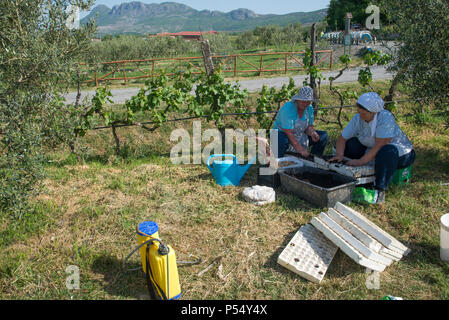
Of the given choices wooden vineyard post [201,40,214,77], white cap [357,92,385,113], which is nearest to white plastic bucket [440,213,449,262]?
white cap [357,92,385,113]

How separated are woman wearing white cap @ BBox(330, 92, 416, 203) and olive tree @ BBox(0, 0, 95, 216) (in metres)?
3.45

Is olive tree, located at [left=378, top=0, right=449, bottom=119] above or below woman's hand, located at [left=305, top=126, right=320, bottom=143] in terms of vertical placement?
above

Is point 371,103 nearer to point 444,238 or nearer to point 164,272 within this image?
point 444,238

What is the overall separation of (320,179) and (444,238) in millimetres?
1581

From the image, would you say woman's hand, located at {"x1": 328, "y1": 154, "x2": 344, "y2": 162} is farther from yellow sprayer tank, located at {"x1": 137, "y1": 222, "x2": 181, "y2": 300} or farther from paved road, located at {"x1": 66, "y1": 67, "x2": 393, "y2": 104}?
paved road, located at {"x1": 66, "y1": 67, "x2": 393, "y2": 104}

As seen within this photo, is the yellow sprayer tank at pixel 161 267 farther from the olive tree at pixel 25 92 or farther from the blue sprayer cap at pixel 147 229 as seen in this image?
the olive tree at pixel 25 92

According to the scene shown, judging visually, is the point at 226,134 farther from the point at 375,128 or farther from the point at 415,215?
the point at 415,215

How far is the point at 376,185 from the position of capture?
421cm

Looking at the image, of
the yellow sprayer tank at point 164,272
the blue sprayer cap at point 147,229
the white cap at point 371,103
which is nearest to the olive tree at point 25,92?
the blue sprayer cap at point 147,229

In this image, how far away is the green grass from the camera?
2.89m

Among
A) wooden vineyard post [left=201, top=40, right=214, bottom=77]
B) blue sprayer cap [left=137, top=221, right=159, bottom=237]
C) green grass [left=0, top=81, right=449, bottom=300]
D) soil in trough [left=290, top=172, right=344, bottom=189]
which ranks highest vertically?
wooden vineyard post [left=201, top=40, right=214, bottom=77]

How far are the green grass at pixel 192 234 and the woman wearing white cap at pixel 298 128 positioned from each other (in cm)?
66

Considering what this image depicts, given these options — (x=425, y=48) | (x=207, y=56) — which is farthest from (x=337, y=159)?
(x=207, y=56)

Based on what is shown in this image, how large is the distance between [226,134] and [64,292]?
4.30 m
